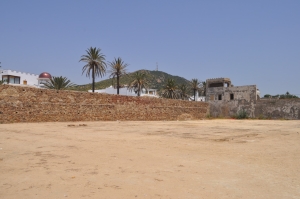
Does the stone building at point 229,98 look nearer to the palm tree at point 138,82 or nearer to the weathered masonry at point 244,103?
the weathered masonry at point 244,103

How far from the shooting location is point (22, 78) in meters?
53.4

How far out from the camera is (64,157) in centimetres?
580

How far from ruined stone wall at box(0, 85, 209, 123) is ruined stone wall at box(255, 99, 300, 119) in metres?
15.3

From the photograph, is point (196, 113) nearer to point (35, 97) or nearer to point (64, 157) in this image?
point (35, 97)

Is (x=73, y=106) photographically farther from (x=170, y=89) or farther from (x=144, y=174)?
(x=170, y=89)

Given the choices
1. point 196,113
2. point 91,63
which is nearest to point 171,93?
point 196,113

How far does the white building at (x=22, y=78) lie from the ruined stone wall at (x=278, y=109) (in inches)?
1637

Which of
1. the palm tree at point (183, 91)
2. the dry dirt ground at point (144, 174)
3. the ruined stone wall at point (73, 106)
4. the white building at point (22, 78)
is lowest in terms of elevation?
the dry dirt ground at point (144, 174)

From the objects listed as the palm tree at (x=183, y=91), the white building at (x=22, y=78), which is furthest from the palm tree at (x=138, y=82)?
the white building at (x=22, y=78)

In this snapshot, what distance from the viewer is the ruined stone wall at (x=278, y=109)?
37.1m

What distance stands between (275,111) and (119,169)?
39172mm

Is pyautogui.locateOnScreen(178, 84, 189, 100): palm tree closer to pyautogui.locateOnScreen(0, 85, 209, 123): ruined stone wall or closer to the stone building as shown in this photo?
the stone building

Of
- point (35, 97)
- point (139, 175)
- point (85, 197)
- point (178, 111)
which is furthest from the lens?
point (178, 111)

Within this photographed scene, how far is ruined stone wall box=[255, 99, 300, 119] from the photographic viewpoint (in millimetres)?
37062
